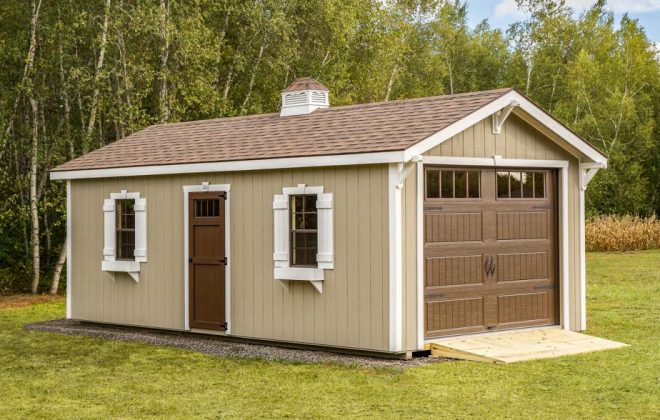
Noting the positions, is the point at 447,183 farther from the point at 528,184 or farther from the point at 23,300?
the point at 23,300

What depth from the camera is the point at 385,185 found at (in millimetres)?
12008

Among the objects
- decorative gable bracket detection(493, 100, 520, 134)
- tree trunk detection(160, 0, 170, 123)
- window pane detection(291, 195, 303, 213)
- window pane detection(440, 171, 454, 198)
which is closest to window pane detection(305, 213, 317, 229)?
window pane detection(291, 195, 303, 213)

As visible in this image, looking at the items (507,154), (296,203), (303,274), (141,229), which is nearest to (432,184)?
(507,154)

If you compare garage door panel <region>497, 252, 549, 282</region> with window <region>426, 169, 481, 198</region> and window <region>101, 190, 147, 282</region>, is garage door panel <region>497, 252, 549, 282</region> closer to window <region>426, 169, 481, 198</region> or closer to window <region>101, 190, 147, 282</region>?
window <region>426, 169, 481, 198</region>

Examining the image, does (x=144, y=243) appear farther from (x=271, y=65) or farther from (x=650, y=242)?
(x=650, y=242)

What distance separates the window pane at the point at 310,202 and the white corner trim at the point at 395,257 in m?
1.29

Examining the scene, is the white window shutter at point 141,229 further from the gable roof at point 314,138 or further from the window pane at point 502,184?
the window pane at point 502,184

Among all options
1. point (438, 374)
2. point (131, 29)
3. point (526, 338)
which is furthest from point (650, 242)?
point (438, 374)

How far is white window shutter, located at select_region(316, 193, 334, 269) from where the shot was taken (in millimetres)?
12578

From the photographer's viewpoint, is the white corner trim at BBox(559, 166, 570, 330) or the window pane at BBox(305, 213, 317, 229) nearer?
the window pane at BBox(305, 213, 317, 229)

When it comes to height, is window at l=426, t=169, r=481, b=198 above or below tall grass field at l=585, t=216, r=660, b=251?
above

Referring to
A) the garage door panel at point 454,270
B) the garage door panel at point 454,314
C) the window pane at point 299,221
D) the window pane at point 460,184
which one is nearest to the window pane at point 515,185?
the window pane at point 460,184

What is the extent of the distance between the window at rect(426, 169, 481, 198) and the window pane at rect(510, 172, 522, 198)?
25.9 inches

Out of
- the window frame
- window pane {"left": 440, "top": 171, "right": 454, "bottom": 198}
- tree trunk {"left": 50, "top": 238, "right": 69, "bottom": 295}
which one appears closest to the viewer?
window pane {"left": 440, "top": 171, "right": 454, "bottom": 198}
